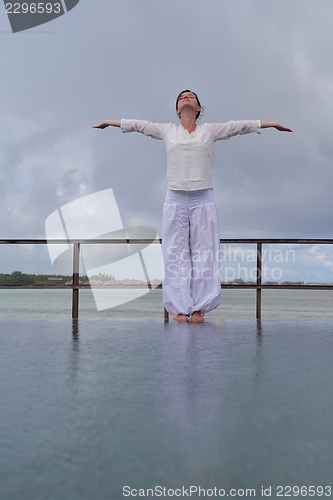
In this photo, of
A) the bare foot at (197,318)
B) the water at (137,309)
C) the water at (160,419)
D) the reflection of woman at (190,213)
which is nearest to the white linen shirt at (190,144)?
the reflection of woman at (190,213)

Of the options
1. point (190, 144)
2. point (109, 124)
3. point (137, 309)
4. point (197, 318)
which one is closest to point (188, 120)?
point (190, 144)

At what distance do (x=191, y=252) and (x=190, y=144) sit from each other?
840mm

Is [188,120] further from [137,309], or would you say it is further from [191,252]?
[137,309]

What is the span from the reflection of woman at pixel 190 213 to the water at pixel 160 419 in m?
1.14

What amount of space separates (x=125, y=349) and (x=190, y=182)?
158 centimetres

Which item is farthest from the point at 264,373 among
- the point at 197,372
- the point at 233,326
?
the point at 233,326

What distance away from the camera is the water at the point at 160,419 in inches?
25.2

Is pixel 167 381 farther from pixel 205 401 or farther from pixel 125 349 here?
pixel 125 349

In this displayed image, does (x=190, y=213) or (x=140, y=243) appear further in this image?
(x=140, y=243)

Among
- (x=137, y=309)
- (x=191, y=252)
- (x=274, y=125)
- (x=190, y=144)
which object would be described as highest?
(x=274, y=125)

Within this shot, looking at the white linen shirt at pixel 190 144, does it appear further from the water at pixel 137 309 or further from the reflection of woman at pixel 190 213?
the water at pixel 137 309

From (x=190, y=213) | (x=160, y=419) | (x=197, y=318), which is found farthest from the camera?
(x=190, y=213)

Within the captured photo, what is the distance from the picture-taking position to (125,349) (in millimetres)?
1742

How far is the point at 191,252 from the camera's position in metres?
3.01
